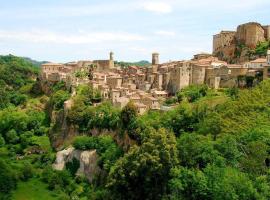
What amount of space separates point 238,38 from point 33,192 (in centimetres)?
3466

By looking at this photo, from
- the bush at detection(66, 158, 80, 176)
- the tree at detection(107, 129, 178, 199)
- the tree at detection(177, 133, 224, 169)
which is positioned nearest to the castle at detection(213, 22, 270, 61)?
the bush at detection(66, 158, 80, 176)

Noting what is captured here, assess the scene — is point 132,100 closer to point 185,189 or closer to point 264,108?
point 264,108

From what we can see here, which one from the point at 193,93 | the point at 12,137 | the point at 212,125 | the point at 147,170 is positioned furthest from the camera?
the point at 12,137

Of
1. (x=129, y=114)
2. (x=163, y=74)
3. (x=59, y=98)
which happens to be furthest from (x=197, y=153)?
(x=59, y=98)

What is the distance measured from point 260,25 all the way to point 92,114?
2591 centimetres

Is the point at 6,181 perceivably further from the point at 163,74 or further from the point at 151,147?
the point at 163,74

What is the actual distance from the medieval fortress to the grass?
1289 centimetres

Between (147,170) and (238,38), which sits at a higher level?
(238,38)

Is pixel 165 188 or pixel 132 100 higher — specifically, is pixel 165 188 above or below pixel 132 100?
below

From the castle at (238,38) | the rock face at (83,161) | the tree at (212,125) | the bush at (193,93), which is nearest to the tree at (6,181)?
the rock face at (83,161)

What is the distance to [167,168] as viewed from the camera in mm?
40844

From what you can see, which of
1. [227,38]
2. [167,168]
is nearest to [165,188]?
[167,168]

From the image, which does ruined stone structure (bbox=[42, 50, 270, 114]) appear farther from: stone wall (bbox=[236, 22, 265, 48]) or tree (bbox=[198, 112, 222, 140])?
tree (bbox=[198, 112, 222, 140])

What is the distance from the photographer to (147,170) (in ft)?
137
